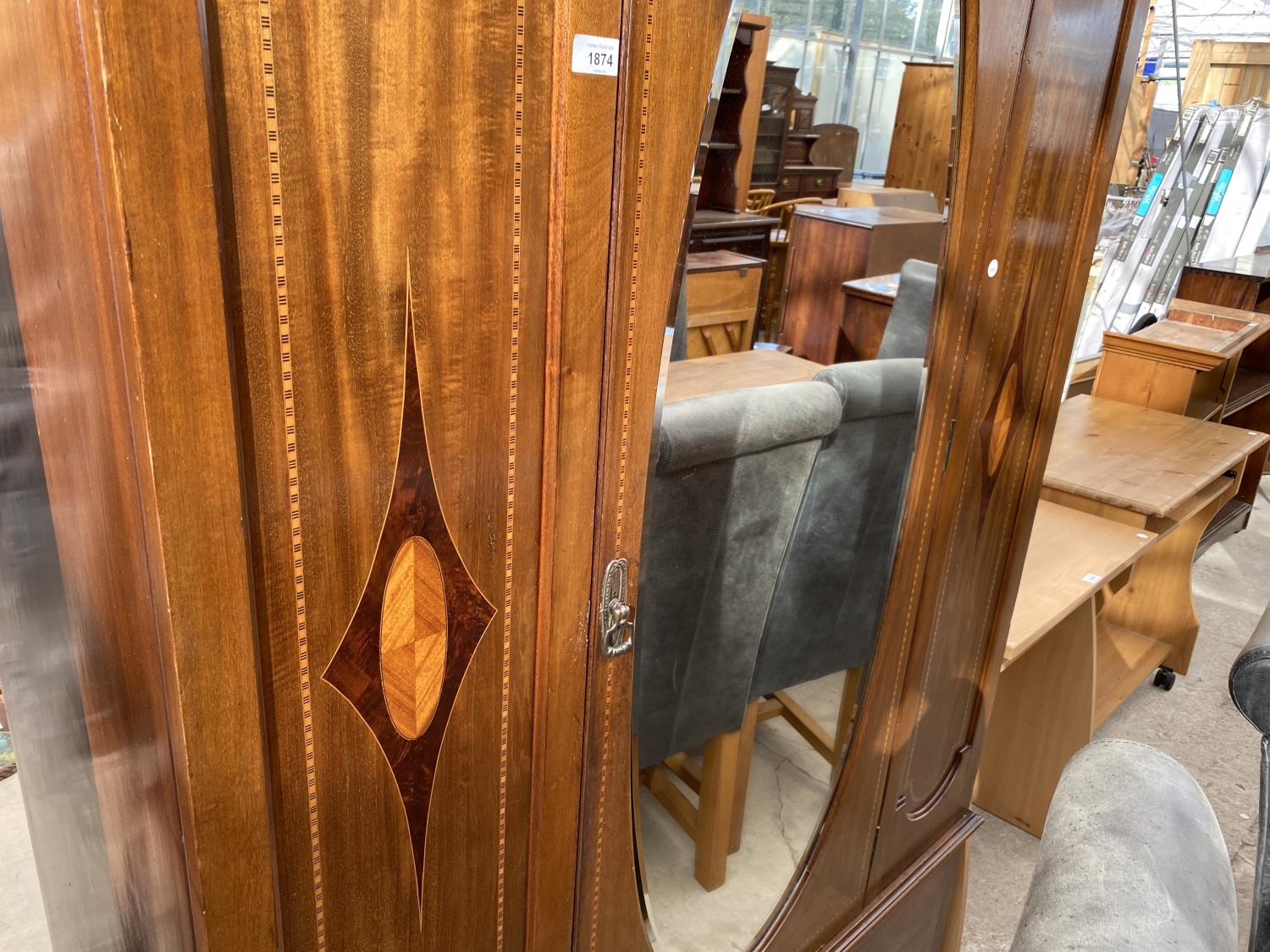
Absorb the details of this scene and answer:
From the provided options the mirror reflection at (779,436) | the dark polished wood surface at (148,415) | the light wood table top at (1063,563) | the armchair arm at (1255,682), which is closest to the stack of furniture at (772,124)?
the mirror reflection at (779,436)

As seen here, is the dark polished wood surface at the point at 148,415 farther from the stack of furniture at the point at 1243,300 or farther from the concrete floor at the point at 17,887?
the stack of furniture at the point at 1243,300

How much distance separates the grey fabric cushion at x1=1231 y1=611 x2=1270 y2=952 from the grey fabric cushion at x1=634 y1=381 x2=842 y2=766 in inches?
17.4

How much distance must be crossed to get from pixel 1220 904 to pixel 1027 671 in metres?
1.68

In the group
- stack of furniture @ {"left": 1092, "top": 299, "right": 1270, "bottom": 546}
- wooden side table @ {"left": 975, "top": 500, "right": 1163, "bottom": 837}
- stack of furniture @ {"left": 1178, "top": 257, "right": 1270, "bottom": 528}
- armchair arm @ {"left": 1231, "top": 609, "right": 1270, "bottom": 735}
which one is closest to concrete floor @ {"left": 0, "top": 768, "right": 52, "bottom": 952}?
armchair arm @ {"left": 1231, "top": 609, "right": 1270, "bottom": 735}

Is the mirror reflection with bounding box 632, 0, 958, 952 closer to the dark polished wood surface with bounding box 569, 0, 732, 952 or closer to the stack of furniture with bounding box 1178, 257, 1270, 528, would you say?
the dark polished wood surface with bounding box 569, 0, 732, 952

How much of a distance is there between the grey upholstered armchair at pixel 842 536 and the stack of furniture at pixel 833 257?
5 centimetres

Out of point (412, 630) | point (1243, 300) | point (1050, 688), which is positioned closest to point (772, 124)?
point (412, 630)

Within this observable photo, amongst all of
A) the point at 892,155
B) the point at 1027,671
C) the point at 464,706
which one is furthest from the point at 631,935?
the point at 1027,671

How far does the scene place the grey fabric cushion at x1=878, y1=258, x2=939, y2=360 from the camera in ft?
3.16

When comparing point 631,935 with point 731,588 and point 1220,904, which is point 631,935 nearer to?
point 731,588

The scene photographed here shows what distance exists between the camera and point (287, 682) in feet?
1.74

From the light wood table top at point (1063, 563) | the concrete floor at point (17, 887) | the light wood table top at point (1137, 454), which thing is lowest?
the concrete floor at point (17, 887)

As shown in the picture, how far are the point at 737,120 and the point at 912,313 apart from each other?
0.35 meters

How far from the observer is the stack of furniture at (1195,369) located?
292 cm
